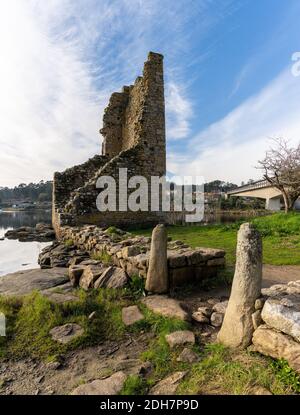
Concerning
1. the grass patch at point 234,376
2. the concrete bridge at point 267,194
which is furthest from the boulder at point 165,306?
the concrete bridge at point 267,194

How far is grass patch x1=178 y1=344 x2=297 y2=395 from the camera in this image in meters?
2.36

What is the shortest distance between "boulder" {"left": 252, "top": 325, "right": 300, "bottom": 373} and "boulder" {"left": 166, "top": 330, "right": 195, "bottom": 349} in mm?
781

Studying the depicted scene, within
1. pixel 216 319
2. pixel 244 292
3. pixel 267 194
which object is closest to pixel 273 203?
pixel 267 194

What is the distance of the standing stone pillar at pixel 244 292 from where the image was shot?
120 inches

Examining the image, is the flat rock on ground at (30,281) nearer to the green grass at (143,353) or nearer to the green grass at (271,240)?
the green grass at (143,353)

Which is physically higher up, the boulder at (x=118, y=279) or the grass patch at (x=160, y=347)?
the boulder at (x=118, y=279)

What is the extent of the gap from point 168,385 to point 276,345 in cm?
112

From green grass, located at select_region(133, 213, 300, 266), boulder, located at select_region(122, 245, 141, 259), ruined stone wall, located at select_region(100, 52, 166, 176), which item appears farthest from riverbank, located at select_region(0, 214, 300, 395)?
ruined stone wall, located at select_region(100, 52, 166, 176)

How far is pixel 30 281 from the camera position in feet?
17.9

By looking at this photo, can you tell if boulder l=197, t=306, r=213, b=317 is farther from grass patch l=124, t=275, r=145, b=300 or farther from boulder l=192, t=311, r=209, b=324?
grass patch l=124, t=275, r=145, b=300

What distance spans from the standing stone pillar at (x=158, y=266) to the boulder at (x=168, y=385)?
2.04 m
